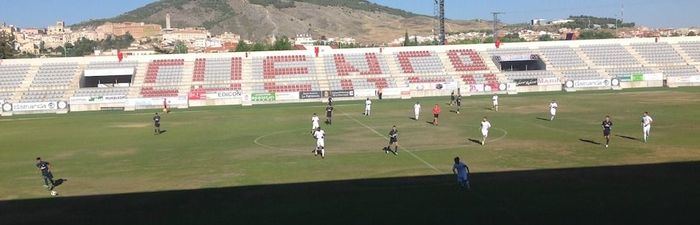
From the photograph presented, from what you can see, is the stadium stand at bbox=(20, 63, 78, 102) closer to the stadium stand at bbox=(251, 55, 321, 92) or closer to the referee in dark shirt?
the stadium stand at bbox=(251, 55, 321, 92)

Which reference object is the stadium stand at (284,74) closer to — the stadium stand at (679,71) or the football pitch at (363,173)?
the football pitch at (363,173)

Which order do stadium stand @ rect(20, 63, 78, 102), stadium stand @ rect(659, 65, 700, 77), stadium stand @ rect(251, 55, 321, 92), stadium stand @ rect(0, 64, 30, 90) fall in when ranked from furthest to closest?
stadium stand @ rect(659, 65, 700, 77)
stadium stand @ rect(251, 55, 321, 92)
stadium stand @ rect(0, 64, 30, 90)
stadium stand @ rect(20, 63, 78, 102)

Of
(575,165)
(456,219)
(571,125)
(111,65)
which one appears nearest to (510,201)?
(456,219)

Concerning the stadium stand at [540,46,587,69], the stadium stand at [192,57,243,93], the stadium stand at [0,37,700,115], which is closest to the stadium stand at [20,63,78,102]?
the stadium stand at [0,37,700,115]

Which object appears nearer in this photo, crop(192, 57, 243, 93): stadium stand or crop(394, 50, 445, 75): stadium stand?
crop(192, 57, 243, 93): stadium stand

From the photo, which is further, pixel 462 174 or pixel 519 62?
pixel 519 62

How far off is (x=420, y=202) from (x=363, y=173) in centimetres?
567

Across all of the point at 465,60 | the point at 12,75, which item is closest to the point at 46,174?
the point at 12,75

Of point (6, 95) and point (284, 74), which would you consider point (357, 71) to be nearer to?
point (284, 74)

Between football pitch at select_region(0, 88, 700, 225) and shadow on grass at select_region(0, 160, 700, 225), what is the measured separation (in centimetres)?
6

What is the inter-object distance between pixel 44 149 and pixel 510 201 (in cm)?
2769

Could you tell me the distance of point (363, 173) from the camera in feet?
80.5

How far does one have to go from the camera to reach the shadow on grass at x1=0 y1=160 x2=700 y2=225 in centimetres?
1725

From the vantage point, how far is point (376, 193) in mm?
20641
